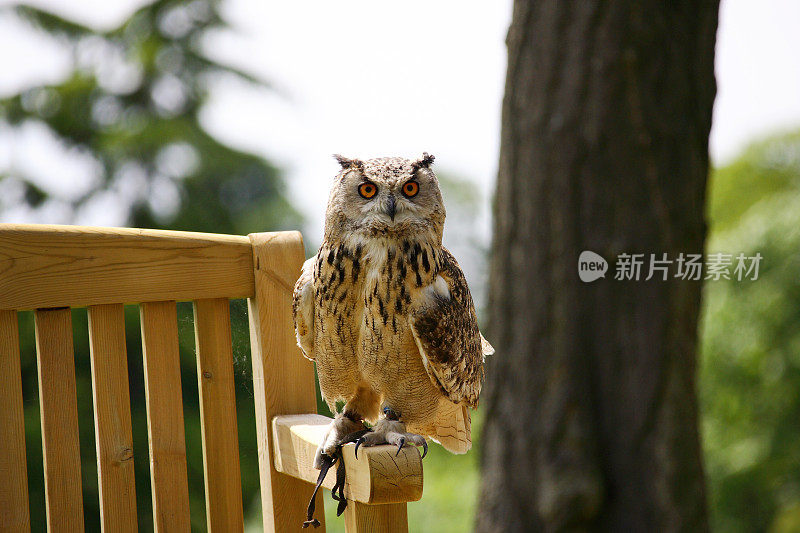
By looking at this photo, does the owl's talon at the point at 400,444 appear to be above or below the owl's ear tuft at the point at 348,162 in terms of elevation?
below

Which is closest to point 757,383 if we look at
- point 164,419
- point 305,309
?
point 305,309

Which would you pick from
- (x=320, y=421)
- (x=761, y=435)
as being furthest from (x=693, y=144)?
(x=761, y=435)

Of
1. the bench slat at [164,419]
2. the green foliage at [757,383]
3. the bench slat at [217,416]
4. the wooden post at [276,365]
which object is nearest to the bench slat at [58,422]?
the bench slat at [164,419]

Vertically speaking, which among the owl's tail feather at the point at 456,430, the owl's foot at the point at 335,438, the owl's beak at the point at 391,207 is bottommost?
the owl's tail feather at the point at 456,430

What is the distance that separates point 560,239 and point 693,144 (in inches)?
9.8

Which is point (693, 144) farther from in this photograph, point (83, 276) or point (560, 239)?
point (83, 276)

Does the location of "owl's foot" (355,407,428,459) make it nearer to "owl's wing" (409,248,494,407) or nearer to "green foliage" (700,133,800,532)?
"owl's wing" (409,248,494,407)

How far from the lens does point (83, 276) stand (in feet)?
4.81

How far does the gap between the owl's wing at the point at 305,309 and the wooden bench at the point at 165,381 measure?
4.2 inches

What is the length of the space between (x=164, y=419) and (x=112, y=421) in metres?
0.10

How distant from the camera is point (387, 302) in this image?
4.78 feet

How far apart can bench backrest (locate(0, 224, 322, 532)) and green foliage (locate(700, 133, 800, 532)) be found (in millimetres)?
3094

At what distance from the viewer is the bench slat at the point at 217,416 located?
5.29ft

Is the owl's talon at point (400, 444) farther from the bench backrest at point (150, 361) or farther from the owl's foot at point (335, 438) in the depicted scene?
the bench backrest at point (150, 361)
